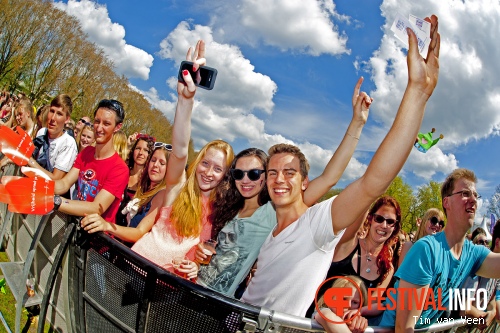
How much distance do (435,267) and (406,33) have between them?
4.65 feet

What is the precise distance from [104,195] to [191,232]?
36.1 inches

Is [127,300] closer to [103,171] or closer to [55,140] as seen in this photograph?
[103,171]

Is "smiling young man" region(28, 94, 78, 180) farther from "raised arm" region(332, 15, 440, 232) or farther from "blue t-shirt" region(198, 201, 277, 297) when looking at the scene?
"raised arm" region(332, 15, 440, 232)

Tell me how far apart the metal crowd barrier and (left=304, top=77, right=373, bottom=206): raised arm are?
1.04 m

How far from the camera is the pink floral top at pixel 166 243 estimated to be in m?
2.63

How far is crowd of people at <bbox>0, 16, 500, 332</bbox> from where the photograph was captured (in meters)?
1.94

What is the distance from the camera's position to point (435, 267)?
2.36 m

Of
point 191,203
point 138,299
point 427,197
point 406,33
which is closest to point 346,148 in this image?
point 406,33

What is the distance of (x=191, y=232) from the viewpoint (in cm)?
273

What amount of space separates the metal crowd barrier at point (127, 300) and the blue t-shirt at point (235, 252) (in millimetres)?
698

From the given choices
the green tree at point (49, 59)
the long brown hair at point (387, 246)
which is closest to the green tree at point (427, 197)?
the green tree at point (49, 59)

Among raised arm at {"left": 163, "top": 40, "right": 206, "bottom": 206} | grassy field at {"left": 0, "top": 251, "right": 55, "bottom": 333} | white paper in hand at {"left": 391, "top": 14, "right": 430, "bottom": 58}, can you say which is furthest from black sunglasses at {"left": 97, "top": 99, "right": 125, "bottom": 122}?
white paper in hand at {"left": 391, "top": 14, "right": 430, "bottom": 58}

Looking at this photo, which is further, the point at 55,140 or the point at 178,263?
the point at 55,140

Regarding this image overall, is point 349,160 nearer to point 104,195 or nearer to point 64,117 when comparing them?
point 104,195
